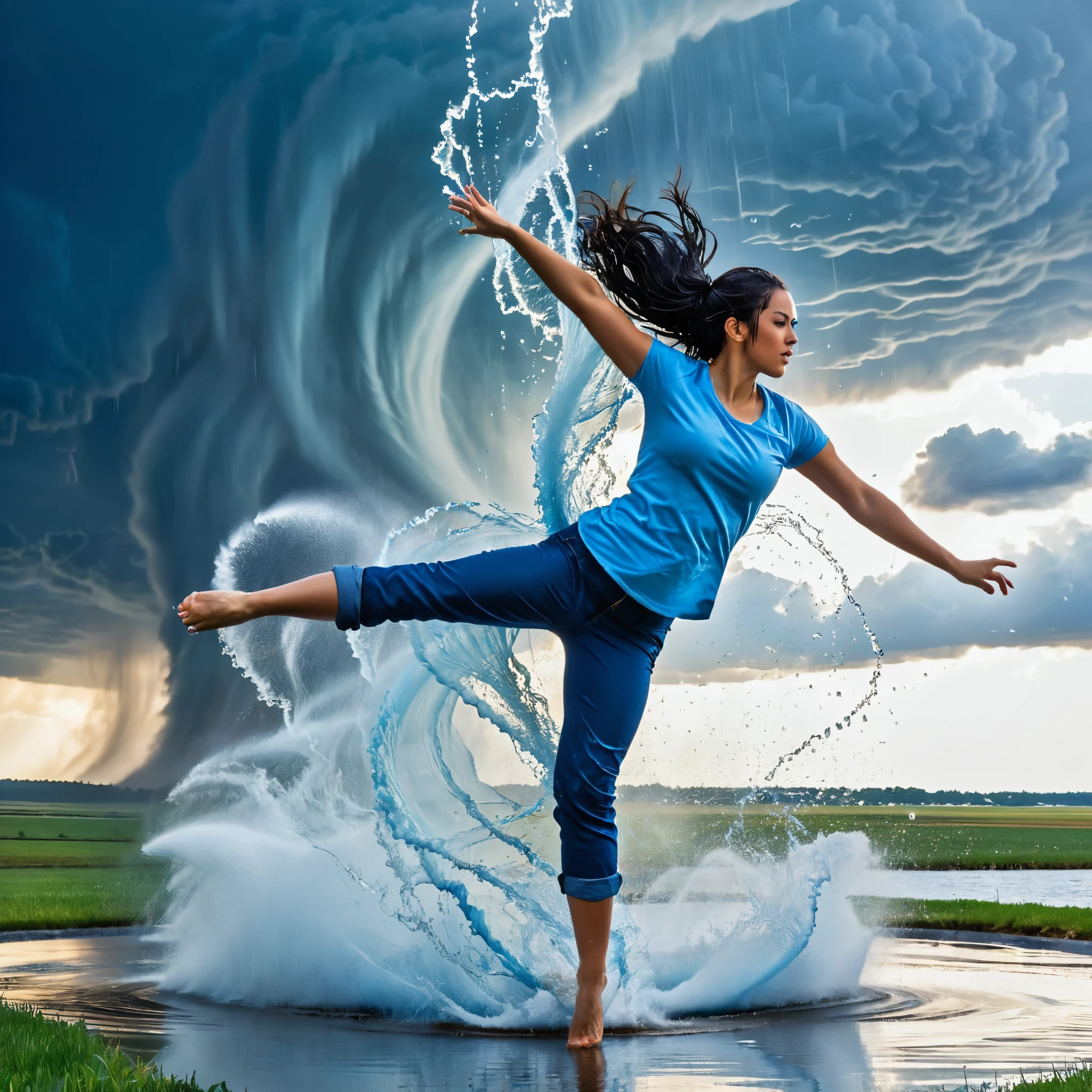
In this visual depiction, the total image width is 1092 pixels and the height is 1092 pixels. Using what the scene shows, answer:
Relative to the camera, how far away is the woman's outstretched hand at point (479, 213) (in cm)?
374

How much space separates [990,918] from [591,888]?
230 inches

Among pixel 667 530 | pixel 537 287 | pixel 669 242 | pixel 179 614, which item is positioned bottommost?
pixel 179 614

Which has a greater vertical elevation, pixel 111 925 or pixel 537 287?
pixel 537 287

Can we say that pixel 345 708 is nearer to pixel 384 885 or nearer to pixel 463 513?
pixel 384 885

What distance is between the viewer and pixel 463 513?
5.04 m

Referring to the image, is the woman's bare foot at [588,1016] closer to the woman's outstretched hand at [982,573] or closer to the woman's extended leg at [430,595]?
the woman's extended leg at [430,595]

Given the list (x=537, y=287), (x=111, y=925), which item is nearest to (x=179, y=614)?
(x=537, y=287)

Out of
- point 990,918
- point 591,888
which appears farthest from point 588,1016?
point 990,918

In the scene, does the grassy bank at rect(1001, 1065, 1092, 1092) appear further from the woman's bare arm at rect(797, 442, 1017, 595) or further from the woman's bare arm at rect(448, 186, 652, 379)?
the woman's bare arm at rect(448, 186, 652, 379)

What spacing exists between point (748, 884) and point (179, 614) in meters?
3.05

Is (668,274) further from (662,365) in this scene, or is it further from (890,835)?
(890,835)

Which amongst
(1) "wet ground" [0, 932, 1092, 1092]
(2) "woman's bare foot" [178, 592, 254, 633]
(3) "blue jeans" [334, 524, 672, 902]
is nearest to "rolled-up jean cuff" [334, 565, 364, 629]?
(3) "blue jeans" [334, 524, 672, 902]

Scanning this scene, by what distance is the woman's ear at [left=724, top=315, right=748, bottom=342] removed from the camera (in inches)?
157

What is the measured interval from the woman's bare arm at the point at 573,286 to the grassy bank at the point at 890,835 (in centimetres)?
195
